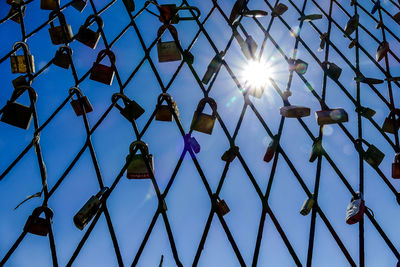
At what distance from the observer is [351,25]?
3211mm

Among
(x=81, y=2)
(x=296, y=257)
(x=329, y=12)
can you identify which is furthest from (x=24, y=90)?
(x=329, y=12)

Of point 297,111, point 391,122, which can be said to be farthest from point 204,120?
point 391,122

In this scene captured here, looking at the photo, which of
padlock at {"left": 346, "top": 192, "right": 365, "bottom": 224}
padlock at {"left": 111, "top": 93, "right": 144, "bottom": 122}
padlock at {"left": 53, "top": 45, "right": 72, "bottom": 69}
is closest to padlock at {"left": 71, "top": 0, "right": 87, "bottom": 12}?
padlock at {"left": 53, "top": 45, "right": 72, "bottom": 69}

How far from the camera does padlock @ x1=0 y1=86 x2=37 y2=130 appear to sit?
6.48 ft

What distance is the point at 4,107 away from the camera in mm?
1974

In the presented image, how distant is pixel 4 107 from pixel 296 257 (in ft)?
6.00

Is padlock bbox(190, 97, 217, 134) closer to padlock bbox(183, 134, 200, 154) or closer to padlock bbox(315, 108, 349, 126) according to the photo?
padlock bbox(183, 134, 200, 154)

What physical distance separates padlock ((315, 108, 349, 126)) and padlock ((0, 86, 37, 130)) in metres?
1.79

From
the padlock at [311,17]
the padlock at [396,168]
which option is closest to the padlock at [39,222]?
the padlock at [396,168]

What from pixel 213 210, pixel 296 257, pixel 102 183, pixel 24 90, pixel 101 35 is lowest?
pixel 296 257

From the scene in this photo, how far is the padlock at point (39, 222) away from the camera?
Answer: 1703mm

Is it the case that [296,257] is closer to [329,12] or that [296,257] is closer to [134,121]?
[134,121]

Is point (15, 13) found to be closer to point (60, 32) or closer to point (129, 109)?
point (60, 32)

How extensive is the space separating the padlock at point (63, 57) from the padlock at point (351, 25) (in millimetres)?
2560
